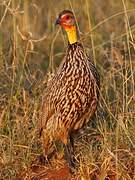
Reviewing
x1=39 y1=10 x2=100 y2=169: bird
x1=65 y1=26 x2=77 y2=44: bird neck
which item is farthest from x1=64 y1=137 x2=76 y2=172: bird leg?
x1=65 y1=26 x2=77 y2=44: bird neck

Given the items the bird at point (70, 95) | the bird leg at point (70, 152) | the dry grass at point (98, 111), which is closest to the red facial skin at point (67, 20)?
the bird at point (70, 95)

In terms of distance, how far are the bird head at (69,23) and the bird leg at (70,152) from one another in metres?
0.66

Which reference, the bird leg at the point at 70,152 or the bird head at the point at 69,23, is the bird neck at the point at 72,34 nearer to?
the bird head at the point at 69,23

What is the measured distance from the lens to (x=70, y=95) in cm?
481

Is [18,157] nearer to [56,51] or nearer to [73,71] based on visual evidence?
[73,71]

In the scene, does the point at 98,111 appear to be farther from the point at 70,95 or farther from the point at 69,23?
the point at 69,23

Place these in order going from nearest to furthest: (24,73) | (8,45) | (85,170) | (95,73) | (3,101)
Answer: (85,170) < (95,73) < (3,101) < (24,73) < (8,45)

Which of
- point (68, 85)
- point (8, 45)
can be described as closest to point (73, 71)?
point (68, 85)

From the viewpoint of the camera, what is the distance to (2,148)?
484 centimetres

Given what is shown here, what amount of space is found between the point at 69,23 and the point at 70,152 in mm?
816

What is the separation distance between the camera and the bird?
4.80 metres

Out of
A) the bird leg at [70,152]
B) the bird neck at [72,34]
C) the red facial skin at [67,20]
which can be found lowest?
the bird leg at [70,152]

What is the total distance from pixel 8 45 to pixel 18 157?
5.63ft

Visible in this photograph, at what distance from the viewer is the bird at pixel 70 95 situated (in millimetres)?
4805
